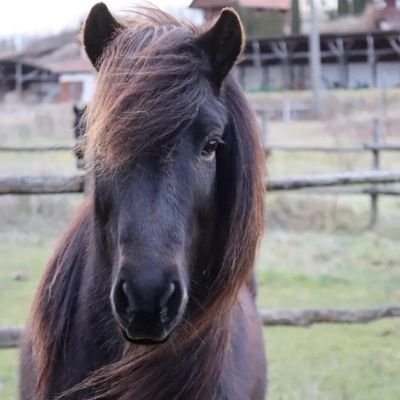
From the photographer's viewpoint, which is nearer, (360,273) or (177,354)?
(177,354)

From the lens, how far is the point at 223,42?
7.03 ft

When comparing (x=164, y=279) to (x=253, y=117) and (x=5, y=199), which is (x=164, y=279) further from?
(x=5, y=199)

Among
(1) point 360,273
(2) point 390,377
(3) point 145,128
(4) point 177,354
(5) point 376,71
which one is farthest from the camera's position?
(5) point 376,71

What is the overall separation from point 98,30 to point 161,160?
49 centimetres

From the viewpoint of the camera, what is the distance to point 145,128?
1967 millimetres

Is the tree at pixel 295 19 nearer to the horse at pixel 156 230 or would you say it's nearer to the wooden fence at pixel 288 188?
the wooden fence at pixel 288 188

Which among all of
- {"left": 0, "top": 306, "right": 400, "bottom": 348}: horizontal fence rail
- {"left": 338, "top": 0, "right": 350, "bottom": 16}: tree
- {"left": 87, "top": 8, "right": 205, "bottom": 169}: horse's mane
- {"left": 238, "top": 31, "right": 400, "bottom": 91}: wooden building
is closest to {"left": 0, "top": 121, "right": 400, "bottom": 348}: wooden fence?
{"left": 0, "top": 306, "right": 400, "bottom": 348}: horizontal fence rail

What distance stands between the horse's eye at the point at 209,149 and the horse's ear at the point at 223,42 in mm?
192

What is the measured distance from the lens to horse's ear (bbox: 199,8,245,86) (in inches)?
83.5

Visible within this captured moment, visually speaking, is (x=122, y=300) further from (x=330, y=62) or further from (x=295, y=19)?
(x=295, y=19)

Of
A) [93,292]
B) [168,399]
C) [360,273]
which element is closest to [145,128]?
[93,292]

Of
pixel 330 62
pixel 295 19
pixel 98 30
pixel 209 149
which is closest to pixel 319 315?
pixel 209 149

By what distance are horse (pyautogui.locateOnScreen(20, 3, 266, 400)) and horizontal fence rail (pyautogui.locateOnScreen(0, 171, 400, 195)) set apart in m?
1.25

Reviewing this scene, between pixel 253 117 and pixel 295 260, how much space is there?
6.73 m
